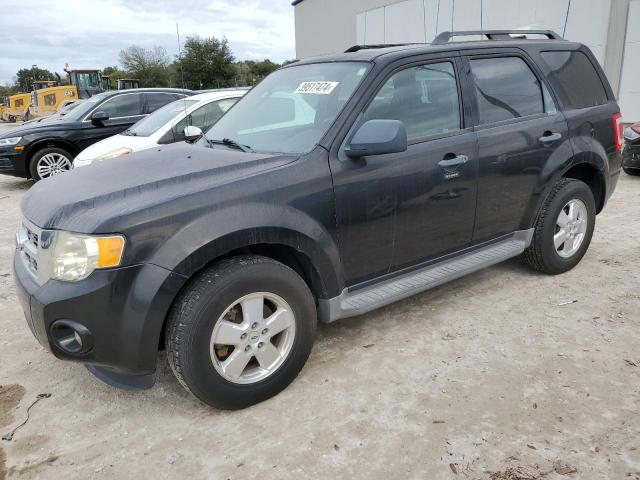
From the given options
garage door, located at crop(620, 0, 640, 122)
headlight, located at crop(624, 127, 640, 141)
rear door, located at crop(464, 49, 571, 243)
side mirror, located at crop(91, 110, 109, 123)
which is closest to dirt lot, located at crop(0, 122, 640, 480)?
rear door, located at crop(464, 49, 571, 243)

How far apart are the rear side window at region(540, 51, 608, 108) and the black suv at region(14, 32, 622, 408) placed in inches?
0.7

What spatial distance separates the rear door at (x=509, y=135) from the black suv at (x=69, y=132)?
755 cm

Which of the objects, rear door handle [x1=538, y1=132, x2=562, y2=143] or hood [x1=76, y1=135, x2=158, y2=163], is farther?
hood [x1=76, y1=135, x2=158, y2=163]

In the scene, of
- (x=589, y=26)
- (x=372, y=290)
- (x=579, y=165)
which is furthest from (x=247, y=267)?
(x=589, y=26)

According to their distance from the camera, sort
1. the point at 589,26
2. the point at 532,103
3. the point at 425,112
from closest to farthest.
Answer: the point at 425,112, the point at 532,103, the point at 589,26

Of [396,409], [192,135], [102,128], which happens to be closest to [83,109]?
[102,128]

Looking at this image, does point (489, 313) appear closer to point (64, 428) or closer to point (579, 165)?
point (579, 165)

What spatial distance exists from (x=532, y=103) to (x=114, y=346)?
333 centimetres

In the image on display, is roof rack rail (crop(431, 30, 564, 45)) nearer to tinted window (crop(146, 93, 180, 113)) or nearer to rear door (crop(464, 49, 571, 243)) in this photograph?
rear door (crop(464, 49, 571, 243))

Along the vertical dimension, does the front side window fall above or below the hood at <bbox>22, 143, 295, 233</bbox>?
above

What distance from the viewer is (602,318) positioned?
3.54 m

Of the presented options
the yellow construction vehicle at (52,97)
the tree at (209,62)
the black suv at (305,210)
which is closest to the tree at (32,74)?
the tree at (209,62)

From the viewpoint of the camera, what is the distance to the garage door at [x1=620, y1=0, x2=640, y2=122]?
12875mm

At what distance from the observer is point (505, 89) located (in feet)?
12.2
